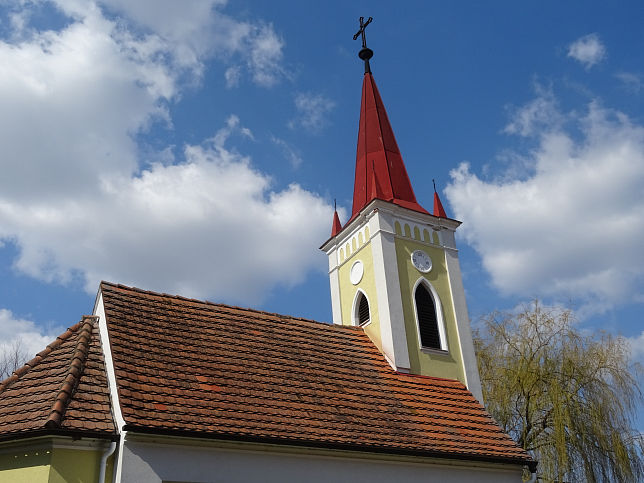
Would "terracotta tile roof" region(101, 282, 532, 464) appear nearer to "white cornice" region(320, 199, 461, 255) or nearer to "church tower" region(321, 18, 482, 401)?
"church tower" region(321, 18, 482, 401)

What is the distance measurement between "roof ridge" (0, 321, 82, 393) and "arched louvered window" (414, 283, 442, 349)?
27.4ft

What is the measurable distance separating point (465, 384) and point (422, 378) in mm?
1489

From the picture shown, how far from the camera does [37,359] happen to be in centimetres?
1062

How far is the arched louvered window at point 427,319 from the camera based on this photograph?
1588 cm

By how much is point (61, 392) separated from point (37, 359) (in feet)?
5.74

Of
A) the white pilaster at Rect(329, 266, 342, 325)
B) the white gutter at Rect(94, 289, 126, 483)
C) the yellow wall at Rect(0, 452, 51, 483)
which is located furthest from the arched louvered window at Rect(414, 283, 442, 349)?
the yellow wall at Rect(0, 452, 51, 483)

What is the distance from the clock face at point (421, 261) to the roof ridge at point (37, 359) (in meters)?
8.72

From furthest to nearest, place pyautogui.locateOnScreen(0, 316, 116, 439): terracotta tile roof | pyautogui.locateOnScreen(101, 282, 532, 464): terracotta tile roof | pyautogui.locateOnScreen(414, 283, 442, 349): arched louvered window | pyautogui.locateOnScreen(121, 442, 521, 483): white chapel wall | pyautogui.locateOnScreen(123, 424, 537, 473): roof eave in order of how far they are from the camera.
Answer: pyautogui.locateOnScreen(414, 283, 442, 349): arched louvered window → pyautogui.locateOnScreen(101, 282, 532, 464): terracotta tile roof → pyautogui.locateOnScreen(123, 424, 537, 473): roof eave → pyautogui.locateOnScreen(121, 442, 521, 483): white chapel wall → pyautogui.locateOnScreen(0, 316, 116, 439): terracotta tile roof

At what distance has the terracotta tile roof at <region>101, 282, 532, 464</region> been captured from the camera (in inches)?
394

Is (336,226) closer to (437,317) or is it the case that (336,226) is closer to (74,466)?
(437,317)

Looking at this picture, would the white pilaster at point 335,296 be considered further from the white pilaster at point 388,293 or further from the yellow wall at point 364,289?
the white pilaster at point 388,293

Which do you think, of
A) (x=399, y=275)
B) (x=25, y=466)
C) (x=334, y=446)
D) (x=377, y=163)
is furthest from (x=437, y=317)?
(x=25, y=466)

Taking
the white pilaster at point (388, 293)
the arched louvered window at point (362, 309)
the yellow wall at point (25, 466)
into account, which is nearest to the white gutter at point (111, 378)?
the yellow wall at point (25, 466)

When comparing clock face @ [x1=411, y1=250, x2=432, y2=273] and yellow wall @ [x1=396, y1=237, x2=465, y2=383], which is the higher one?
clock face @ [x1=411, y1=250, x2=432, y2=273]
